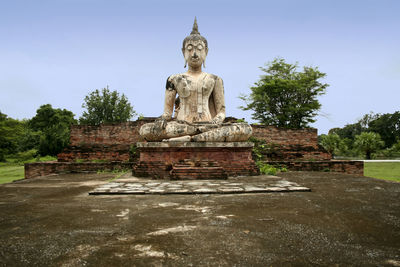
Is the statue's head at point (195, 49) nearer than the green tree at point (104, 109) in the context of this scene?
Yes

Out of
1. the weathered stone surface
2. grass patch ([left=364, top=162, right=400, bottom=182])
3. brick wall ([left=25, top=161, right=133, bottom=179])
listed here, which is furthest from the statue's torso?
grass patch ([left=364, top=162, right=400, bottom=182])

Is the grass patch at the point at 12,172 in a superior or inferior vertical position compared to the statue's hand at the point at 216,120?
inferior

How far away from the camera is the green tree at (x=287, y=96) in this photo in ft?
64.0

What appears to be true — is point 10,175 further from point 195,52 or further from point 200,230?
point 200,230

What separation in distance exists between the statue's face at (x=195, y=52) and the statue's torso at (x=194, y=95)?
0.33 m

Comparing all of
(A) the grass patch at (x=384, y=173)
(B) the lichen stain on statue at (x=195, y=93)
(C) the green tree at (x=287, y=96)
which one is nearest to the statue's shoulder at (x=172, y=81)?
(B) the lichen stain on statue at (x=195, y=93)

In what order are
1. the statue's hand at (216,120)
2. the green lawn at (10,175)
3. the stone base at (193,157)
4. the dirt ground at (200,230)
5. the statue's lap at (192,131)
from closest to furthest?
the dirt ground at (200,230) → the stone base at (193,157) → the statue's lap at (192,131) → the statue's hand at (216,120) → the green lawn at (10,175)

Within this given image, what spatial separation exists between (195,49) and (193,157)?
2591 millimetres

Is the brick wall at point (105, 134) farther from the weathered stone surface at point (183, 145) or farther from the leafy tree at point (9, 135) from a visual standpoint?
the leafy tree at point (9, 135)

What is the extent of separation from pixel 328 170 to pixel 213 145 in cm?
339

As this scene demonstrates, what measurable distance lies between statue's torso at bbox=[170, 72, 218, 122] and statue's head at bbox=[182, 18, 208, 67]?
350 mm

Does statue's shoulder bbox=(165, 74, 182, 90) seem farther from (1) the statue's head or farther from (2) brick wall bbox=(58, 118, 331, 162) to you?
(2) brick wall bbox=(58, 118, 331, 162)

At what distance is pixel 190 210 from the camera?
2.46 metres

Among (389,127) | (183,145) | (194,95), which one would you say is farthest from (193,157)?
(389,127)
